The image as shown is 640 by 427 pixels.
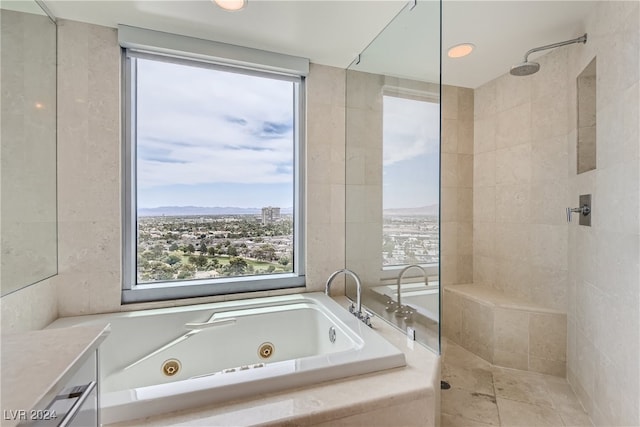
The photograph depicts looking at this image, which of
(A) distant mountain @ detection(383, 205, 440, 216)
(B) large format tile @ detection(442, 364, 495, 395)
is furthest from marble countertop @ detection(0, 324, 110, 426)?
(B) large format tile @ detection(442, 364, 495, 395)

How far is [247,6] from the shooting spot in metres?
1.61

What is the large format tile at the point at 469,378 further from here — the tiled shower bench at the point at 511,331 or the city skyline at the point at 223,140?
the city skyline at the point at 223,140

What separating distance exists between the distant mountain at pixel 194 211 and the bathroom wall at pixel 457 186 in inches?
68.9

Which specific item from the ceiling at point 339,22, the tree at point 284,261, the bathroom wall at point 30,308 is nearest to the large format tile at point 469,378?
the tree at point 284,261

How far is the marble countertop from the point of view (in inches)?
21.0

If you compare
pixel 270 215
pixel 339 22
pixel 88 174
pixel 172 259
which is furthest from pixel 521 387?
pixel 88 174

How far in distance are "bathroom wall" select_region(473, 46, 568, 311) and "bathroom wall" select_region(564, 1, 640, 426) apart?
11.3 inches

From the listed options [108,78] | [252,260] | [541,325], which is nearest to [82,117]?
[108,78]

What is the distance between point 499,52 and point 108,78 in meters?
2.67

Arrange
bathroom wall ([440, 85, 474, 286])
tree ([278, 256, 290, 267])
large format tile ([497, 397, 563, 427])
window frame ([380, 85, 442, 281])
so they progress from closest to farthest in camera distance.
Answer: window frame ([380, 85, 442, 281]), large format tile ([497, 397, 563, 427]), tree ([278, 256, 290, 267]), bathroom wall ([440, 85, 474, 286])

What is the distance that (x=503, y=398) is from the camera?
1763 millimetres

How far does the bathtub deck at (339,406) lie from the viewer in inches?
37.1

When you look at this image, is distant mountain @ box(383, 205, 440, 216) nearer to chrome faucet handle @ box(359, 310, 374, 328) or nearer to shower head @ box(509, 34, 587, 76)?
chrome faucet handle @ box(359, 310, 374, 328)

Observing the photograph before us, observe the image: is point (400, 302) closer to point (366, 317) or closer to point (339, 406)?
point (366, 317)
